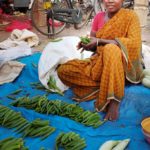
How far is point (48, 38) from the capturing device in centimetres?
788

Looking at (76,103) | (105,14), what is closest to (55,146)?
(76,103)

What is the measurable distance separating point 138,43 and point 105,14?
1.88ft

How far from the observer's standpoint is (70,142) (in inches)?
107

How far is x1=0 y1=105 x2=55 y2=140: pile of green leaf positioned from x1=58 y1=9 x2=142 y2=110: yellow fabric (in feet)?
2.21

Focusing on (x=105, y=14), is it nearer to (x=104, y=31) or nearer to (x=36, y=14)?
(x=104, y=31)

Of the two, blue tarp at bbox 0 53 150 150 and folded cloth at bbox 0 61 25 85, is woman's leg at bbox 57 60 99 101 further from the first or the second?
folded cloth at bbox 0 61 25 85

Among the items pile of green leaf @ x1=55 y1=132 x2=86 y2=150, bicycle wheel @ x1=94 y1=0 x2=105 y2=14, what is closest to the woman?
pile of green leaf @ x1=55 y1=132 x2=86 y2=150

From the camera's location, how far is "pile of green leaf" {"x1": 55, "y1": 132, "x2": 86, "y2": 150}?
2695 mm

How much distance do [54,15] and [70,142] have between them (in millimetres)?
5433

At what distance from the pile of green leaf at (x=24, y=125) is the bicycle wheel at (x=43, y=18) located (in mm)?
4805

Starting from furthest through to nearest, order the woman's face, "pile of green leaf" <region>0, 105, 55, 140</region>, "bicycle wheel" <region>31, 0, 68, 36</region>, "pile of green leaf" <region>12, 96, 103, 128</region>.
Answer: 1. "bicycle wheel" <region>31, 0, 68, 36</region>
2. the woman's face
3. "pile of green leaf" <region>12, 96, 103, 128</region>
4. "pile of green leaf" <region>0, 105, 55, 140</region>

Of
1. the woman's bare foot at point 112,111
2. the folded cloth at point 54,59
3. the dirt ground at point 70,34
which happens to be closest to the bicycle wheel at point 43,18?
the dirt ground at point 70,34

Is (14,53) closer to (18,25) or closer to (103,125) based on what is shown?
(103,125)

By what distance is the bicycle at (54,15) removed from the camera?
771 cm
